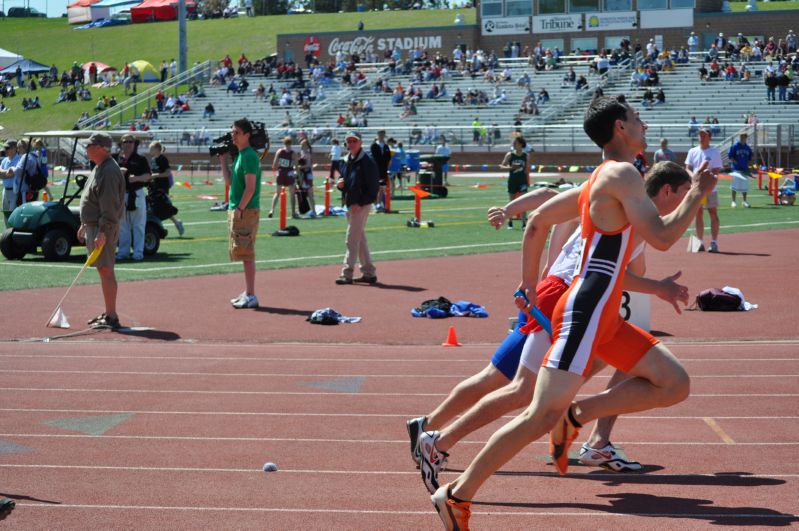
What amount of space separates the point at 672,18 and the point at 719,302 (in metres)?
52.6

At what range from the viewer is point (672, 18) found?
62562 millimetres

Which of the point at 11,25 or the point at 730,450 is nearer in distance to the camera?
the point at 730,450

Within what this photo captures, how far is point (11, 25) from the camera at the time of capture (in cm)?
11900

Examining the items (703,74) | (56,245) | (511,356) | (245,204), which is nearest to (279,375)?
(511,356)

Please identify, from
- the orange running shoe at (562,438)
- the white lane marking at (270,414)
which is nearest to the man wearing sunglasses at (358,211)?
the white lane marking at (270,414)

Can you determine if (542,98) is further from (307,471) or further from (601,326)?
(601,326)

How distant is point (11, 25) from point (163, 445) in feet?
398

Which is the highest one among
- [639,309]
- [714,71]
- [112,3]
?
[112,3]

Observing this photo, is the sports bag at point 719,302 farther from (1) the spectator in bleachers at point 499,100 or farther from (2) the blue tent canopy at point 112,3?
(2) the blue tent canopy at point 112,3

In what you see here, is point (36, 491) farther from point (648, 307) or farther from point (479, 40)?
point (479, 40)

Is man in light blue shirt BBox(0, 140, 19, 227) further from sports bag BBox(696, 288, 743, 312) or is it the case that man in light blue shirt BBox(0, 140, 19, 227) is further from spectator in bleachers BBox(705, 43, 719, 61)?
spectator in bleachers BBox(705, 43, 719, 61)

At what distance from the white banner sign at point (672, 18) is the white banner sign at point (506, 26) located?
7757mm

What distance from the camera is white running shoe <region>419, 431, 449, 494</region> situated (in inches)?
227

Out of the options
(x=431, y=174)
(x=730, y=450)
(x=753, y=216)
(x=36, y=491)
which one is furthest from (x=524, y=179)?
(x=36, y=491)
